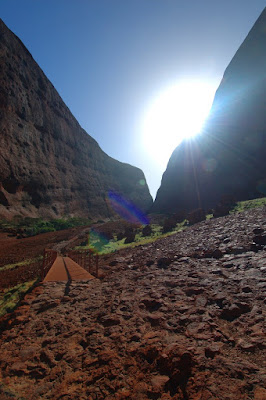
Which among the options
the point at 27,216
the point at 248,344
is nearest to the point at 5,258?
the point at 248,344

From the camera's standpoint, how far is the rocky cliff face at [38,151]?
40.7 m

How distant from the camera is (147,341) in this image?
12.5 ft

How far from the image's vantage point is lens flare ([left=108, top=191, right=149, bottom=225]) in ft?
249

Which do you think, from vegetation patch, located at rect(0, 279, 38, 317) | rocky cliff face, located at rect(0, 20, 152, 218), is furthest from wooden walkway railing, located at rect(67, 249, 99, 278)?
rocky cliff face, located at rect(0, 20, 152, 218)

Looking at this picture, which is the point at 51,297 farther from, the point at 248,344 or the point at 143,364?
the point at 248,344

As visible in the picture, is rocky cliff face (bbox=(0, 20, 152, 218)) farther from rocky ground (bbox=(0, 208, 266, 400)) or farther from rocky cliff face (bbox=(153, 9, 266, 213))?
rocky ground (bbox=(0, 208, 266, 400))

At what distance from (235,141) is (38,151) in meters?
46.7

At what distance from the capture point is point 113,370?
322cm

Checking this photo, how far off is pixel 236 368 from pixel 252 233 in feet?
32.0

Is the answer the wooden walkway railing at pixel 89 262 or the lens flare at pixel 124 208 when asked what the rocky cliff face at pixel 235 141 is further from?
the wooden walkway railing at pixel 89 262

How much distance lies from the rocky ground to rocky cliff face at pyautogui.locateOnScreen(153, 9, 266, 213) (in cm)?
4339

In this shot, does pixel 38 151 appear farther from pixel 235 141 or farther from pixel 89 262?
pixel 235 141

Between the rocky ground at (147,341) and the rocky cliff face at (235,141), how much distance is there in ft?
142

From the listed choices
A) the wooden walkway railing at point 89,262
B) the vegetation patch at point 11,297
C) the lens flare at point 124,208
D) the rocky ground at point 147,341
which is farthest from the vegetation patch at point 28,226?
the lens flare at point 124,208
